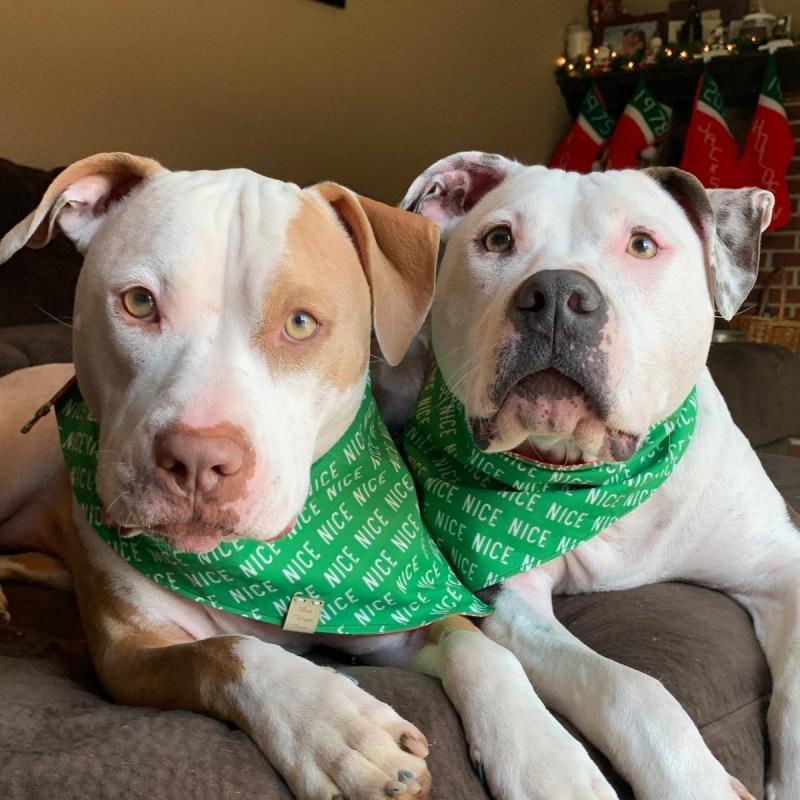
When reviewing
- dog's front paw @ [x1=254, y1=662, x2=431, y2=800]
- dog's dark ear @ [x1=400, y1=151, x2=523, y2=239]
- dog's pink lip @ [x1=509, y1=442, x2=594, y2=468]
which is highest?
dog's dark ear @ [x1=400, y1=151, x2=523, y2=239]

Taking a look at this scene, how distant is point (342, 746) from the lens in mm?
931

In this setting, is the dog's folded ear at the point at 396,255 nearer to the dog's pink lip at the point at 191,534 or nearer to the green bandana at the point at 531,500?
the green bandana at the point at 531,500

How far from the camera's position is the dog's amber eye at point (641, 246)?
142cm

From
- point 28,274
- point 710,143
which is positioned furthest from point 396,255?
point 710,143

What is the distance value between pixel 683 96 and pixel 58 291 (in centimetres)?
460

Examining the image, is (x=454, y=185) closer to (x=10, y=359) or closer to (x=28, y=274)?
(x=10, y=359)

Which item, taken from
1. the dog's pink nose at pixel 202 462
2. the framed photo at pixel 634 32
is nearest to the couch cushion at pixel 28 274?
the dog's pink nose at pixel 202 462

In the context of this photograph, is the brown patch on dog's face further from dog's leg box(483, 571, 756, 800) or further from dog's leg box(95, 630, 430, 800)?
dog's leg box(483, 571, 756, 800)

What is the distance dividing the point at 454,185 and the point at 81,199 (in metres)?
0.71

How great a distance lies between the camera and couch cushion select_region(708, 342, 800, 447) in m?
3.78

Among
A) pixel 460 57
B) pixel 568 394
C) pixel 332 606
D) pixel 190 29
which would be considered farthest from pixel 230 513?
pixel 460 57

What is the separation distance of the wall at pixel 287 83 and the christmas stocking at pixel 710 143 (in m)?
1.30

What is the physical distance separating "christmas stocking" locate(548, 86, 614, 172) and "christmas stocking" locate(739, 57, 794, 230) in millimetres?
1036

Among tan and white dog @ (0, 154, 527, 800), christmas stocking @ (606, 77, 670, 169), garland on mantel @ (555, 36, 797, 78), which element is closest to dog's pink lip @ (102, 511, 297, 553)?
tan and white dog @ (0, 154, 527, 800)
